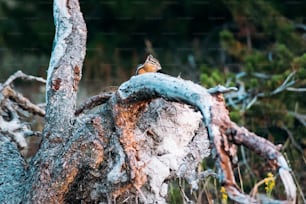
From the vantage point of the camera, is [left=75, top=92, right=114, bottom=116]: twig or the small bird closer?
the small bird

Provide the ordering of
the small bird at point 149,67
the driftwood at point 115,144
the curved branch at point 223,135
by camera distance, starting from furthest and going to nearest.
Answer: the small bird at point 149,67 < the driftwood at point 115,144 < the curved branch at point 223,135

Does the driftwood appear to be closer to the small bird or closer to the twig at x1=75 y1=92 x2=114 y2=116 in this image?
the twig at x1=75 y1=92 x2=114 y2=116

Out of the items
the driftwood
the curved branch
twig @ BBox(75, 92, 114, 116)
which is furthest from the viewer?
twig @ BBox(75, 92, 114, 116)

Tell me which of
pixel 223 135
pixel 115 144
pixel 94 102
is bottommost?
pixel 223 135

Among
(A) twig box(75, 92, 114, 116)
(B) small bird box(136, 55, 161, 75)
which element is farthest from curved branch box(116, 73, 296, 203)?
(A) twig box(75, 92, 114, 116)

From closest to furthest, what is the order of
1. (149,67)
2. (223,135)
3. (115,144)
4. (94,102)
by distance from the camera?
(223,135), (115,144), (149,67), (94,102)

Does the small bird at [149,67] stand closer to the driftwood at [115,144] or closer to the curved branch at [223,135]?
the driftwood at [115,144]

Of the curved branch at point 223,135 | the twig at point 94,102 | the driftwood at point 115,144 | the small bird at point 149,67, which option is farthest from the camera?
the twig at point 94,102

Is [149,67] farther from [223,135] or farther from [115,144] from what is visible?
[223,135]

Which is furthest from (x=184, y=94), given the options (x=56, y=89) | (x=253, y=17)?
(x=253, y=17)

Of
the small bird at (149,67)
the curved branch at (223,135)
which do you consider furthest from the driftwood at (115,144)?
the small bird at (149,67)

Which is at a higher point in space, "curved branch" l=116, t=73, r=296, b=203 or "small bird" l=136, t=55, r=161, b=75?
"small bird" l=136, t=55, r=161, b=75

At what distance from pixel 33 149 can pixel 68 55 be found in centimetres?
172

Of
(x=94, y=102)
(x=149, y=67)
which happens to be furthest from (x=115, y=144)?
(x=94, y=102)
